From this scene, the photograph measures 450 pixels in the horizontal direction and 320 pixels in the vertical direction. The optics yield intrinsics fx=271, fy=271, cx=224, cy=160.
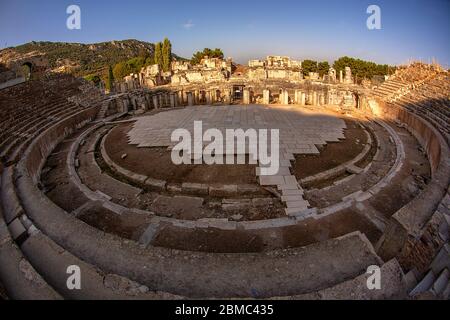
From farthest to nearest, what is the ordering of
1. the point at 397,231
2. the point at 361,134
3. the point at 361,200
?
the point at 361,134 → the point at 361,200 → the point at 397,231

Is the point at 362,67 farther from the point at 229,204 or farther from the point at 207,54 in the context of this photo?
the point at 229,204

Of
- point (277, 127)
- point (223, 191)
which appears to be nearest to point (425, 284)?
point (223, 191)

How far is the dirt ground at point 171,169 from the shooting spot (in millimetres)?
10710

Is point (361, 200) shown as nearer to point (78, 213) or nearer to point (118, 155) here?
point (78, 213)

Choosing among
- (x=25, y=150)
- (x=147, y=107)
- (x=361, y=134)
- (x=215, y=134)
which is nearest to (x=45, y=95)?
(x=147, y=107)

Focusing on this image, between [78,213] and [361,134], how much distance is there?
1490 cm

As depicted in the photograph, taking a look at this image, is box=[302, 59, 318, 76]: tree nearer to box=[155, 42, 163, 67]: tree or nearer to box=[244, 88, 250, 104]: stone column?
box=[155, 42, 163, 67]: tree

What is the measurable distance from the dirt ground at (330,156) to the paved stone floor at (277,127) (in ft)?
1.10

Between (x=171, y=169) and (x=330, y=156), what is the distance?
7.22 meters

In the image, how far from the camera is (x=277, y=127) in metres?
15.7

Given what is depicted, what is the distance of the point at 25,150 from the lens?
1267cm

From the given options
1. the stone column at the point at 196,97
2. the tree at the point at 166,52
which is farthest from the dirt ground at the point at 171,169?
the tree at the point at 166,52

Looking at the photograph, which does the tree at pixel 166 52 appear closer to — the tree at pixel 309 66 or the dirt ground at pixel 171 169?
the tree at pixel 309 66

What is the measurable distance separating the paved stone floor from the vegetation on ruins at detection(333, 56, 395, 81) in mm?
31409
